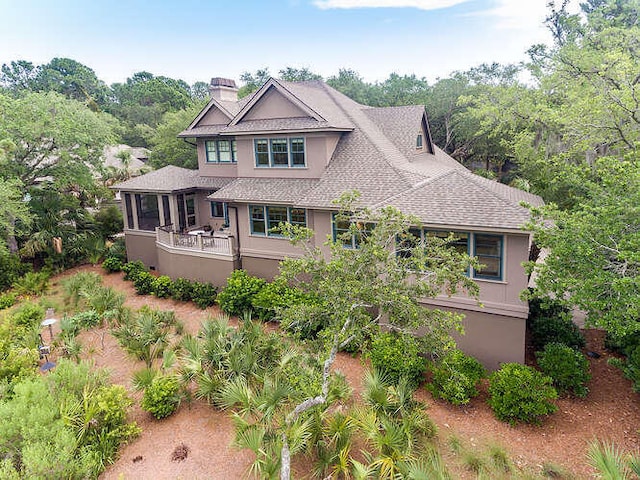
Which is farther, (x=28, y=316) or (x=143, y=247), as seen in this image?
(x=143, y=247)

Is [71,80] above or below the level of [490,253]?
above

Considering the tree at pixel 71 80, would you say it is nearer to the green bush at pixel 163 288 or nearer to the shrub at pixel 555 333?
the green bush at pixel 163 288

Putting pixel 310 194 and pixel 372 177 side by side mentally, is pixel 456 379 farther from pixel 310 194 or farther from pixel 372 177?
pixel 310 194

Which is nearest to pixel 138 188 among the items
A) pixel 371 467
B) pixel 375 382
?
pixel 375 382

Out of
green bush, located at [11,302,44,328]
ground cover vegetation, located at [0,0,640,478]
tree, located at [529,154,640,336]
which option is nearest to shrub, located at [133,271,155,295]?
ground cover vegetation, located at [0,0,640,478]

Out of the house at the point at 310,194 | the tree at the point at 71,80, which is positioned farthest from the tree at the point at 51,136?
the tree at the point at 71,80

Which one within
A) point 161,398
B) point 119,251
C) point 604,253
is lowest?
point 161,398

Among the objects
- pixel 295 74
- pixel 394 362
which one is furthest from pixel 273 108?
pixel 295 74
